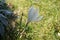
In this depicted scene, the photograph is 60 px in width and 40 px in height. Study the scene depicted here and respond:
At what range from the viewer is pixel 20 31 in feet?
9.12

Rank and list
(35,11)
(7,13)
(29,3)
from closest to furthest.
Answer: (35,11) < (7,13) < (29,3)

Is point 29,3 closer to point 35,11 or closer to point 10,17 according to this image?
point 10,17

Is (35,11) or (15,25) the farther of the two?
(15,25)

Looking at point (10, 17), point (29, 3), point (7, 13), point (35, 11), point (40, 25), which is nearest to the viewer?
point (35, 11)

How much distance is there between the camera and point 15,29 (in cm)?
285

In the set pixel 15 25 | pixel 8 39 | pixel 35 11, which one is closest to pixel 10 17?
pixel 15 25

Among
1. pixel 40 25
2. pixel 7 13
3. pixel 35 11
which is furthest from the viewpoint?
pixel 40 25

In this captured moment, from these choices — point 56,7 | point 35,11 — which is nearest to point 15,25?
point 35,11

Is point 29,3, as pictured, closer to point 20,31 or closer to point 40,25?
point 40,25

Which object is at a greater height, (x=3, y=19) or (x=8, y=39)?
(x=3, y=19)

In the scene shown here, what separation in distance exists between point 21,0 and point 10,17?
27.2 inches

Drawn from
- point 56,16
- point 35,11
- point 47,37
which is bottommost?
point 47,37

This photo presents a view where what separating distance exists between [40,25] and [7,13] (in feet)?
2.30

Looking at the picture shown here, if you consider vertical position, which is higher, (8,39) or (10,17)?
(10,17)
